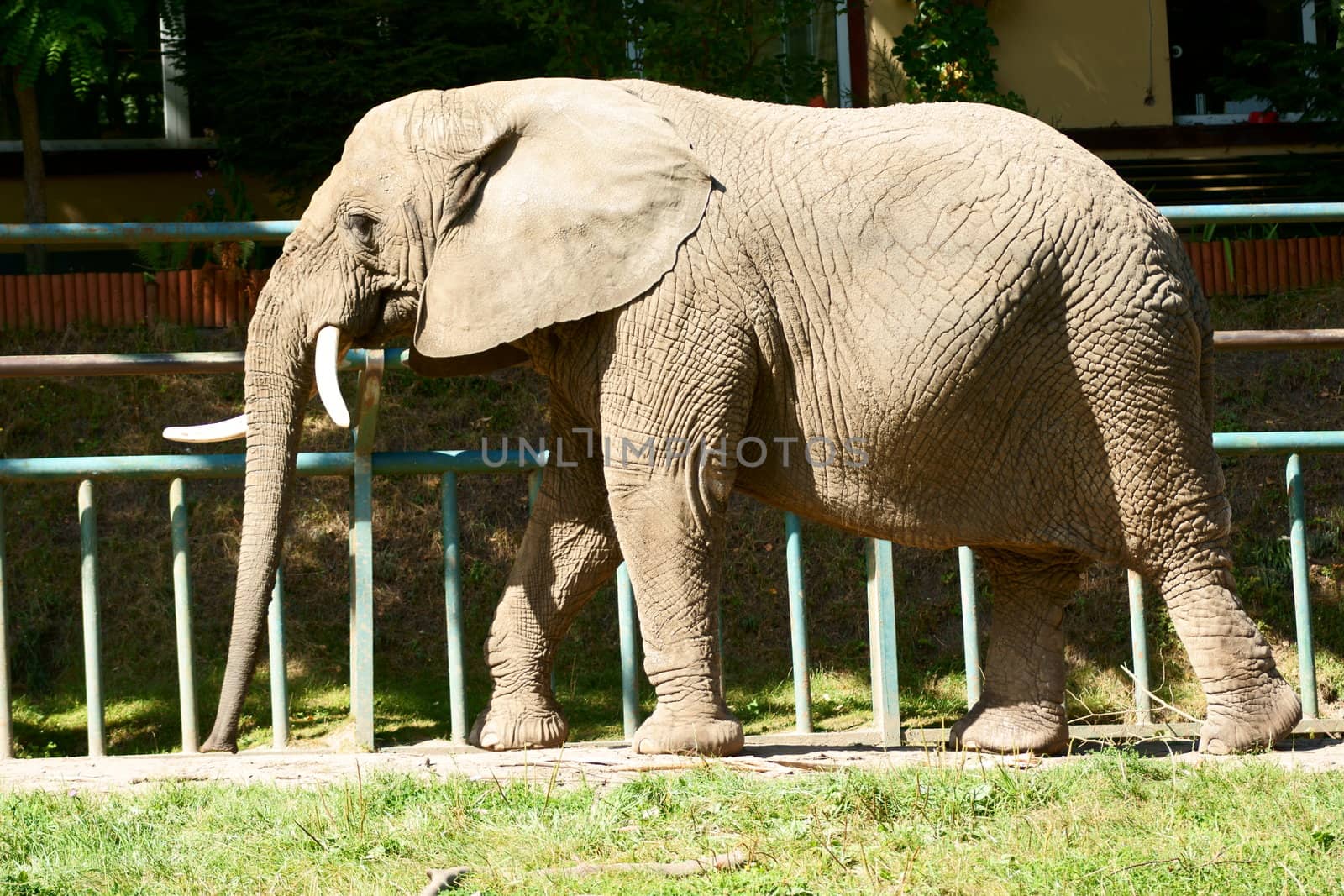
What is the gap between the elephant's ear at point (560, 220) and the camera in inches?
190

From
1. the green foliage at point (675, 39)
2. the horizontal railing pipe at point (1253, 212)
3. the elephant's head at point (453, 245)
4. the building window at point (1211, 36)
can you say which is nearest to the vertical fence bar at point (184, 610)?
the elephant's head at point (453, 245)

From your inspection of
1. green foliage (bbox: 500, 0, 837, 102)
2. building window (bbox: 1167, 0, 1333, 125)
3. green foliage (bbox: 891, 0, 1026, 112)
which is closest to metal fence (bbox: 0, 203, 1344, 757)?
green foliage (bbox: 500, 0, 837, 102)

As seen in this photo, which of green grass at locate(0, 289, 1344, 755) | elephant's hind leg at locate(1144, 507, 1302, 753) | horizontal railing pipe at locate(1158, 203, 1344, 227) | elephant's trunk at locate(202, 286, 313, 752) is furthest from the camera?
green grass at locate(0, 289, 1344, 755)

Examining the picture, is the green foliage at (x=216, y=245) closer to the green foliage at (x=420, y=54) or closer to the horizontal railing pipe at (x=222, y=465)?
the green foliage at (x=420, y=54)

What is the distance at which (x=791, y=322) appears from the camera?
193 inches

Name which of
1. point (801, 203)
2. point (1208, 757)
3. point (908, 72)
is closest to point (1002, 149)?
point (801, 203)

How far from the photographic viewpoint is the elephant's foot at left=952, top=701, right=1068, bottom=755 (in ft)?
17.4

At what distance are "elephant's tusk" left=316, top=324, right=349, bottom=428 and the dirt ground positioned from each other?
41.1 inches

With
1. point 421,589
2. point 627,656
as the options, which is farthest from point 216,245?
point 627,656

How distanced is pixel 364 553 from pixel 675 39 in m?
5.54

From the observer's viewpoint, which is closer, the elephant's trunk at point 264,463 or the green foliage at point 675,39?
the elephant's trunk at point 264,463

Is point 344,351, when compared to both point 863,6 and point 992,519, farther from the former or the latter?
point 863,6

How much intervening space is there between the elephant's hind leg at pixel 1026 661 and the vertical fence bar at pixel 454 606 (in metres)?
1.77

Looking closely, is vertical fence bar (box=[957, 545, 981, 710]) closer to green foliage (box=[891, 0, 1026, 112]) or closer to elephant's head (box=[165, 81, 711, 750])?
elephant's head (box=[165, 81, 711, 750])
